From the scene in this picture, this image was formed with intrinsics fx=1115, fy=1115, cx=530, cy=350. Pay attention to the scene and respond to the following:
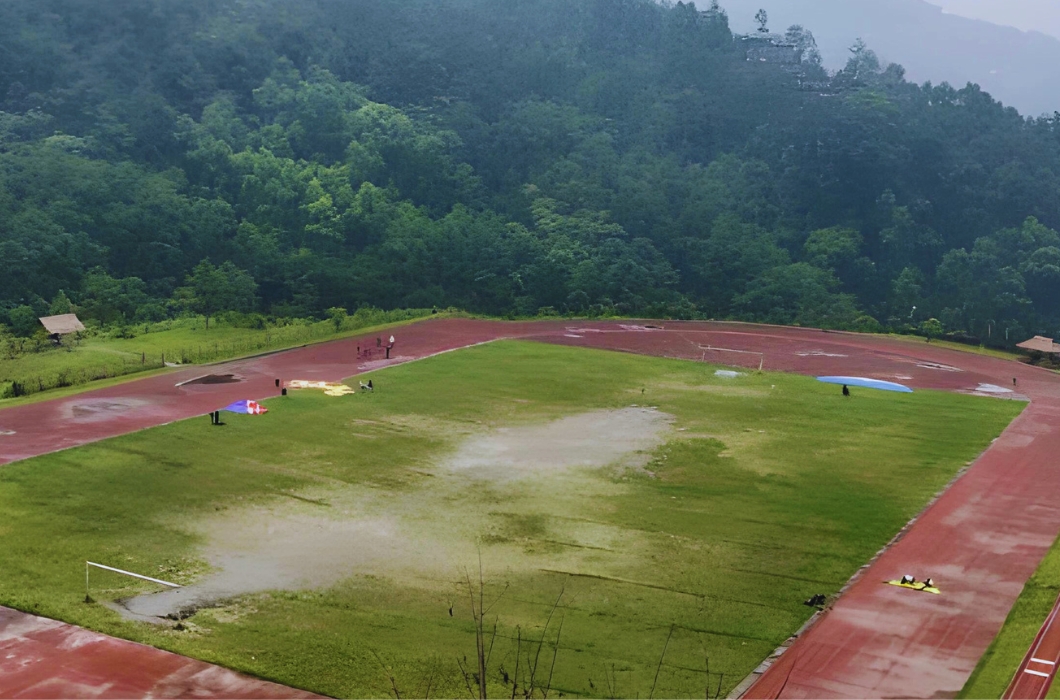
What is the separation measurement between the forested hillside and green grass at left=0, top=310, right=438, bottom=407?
418 centimetres

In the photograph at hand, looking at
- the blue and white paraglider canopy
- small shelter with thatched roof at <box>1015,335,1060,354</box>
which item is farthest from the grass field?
small shelter with thatched roof at <box>1015,335,1060,354</box>

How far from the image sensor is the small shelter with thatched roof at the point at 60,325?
4644 cm

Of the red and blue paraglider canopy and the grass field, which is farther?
the red and blue paraglider canopy

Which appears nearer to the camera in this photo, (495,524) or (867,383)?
(495,524)

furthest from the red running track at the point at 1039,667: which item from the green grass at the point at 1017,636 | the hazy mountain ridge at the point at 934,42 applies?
the hazy mountain ridge at the point at 934,42

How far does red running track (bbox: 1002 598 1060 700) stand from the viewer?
56.8ft

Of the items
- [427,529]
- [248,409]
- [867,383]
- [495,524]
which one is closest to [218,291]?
[248,409]

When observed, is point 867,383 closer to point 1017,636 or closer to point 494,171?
point 1017,636

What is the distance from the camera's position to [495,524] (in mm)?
25031

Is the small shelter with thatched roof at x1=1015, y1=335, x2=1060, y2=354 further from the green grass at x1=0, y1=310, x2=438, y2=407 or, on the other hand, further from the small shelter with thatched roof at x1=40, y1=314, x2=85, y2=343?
the small shelter with thatched roof at x1=40, y1=314, x2=85, y2=343

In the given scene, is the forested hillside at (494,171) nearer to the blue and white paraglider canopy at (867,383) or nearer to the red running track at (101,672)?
the blue and white paraglider canopy at (867,383)

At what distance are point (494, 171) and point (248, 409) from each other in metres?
46.1

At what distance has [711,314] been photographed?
6050cm

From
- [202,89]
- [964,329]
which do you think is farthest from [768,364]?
[202,89]
